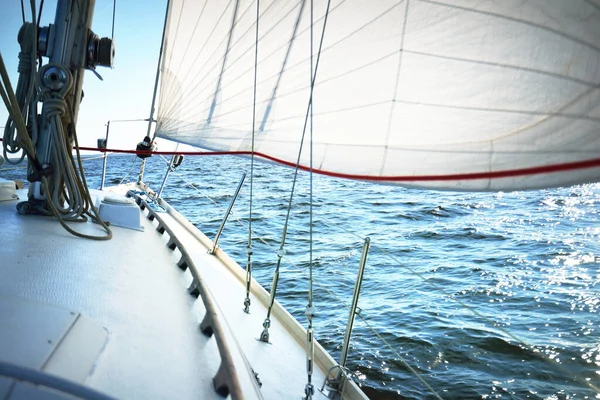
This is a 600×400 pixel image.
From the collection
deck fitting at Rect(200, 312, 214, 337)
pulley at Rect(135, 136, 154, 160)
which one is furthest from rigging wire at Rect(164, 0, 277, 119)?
deck fitting at Rect(200, 312, 214, 337)

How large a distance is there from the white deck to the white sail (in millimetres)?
686

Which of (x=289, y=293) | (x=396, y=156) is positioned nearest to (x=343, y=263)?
(x=289, y=293)

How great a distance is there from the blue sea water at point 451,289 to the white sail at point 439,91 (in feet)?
1.25

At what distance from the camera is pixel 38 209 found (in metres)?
2.47

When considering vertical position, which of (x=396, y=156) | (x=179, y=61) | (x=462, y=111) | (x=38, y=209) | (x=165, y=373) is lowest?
(x=165, y=373)

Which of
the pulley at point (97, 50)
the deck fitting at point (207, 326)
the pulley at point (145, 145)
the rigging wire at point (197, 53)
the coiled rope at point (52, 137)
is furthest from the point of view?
the pulley at point (145, 145)

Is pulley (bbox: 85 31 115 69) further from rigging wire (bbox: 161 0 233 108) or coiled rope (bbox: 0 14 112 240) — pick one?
rigging wire (bbox: 161 0 233 108)

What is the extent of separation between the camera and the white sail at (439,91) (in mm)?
1235

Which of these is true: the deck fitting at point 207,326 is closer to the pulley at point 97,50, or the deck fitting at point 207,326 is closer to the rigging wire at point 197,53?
the pulley at point 97,50

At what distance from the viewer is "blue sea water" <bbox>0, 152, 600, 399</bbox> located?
11.4 feet

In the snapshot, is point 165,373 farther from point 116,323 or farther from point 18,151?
point 18,151

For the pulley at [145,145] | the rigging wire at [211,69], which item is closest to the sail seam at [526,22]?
the rigging wire at [211,69]

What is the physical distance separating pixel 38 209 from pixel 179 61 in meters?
1.55

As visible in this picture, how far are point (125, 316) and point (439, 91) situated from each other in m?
1.05
